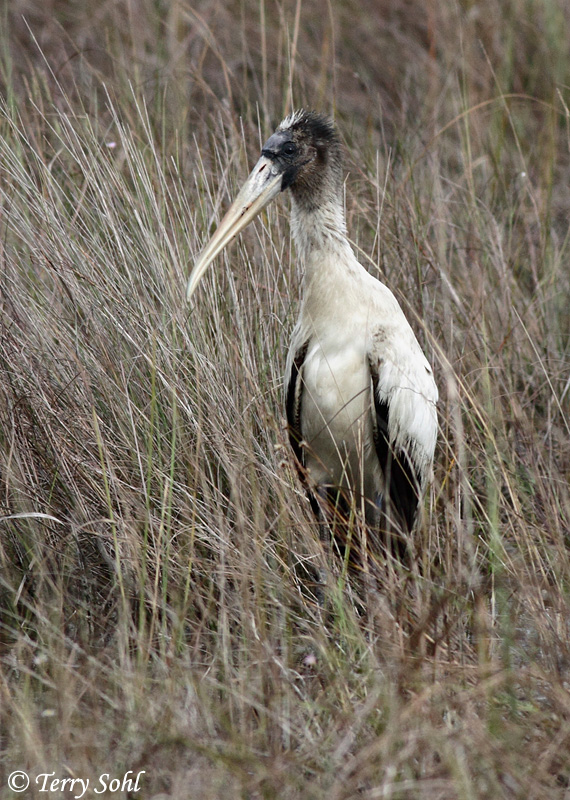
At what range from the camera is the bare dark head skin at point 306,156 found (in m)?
2.97

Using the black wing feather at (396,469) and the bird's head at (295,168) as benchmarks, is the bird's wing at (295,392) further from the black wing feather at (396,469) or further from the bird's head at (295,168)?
the bird's head at (295,168)

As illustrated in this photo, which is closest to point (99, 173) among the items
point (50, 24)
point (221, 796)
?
point (221, 796)

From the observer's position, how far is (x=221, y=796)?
1950 mm

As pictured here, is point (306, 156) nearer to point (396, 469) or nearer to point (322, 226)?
point (322, 226)

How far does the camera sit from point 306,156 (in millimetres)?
3000

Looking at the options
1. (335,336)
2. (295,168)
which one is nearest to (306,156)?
(295,168)

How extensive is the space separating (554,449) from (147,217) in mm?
1498

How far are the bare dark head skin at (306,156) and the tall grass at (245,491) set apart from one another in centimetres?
39

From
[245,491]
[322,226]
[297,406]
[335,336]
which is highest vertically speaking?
[322,226]

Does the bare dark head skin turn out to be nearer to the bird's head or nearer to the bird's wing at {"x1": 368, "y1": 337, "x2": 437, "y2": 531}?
the bird's head

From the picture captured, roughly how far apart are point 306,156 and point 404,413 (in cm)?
79

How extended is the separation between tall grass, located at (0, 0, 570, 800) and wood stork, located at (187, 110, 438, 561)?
13 cm

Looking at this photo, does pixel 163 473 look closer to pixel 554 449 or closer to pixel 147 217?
pixel 147 217

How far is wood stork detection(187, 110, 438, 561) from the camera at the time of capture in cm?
293
